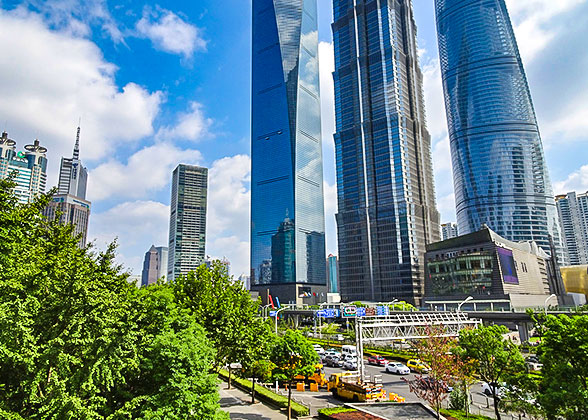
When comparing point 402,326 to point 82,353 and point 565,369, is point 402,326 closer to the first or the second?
point 565,369

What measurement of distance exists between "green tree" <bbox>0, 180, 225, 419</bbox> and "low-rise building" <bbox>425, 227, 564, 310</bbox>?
89.2 meters

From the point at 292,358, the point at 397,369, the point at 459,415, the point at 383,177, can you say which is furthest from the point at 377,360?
the point at 383,177

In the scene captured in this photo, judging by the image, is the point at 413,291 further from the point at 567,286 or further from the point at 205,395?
the point at 205,395

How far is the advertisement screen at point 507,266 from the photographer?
103 metres

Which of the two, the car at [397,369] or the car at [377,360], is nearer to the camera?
the car at [397,369]

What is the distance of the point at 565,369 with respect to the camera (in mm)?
19062

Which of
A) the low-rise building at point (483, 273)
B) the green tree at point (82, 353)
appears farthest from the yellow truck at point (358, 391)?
the low-rise building at point (483, 273)

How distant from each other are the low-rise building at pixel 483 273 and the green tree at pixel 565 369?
78.0m

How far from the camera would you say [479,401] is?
33562 mm

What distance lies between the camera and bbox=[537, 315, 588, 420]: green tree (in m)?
18.2

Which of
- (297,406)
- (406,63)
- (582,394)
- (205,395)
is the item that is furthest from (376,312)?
(406,63)

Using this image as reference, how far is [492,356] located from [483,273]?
8754cm

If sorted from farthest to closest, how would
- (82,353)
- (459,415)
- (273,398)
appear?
(273,398)
(459,415)
(82,353)

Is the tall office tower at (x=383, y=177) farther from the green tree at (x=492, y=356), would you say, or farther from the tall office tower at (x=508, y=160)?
the green tree at (x=492, y=356)
